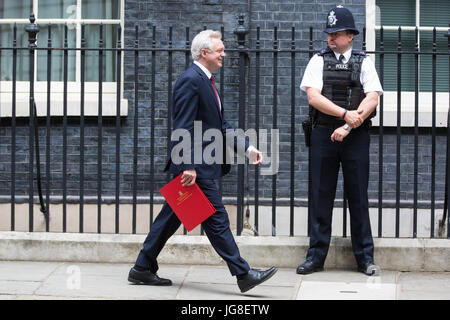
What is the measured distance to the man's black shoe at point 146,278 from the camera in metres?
6.50

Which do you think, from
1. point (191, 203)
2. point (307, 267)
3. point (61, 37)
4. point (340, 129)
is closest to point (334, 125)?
point (340, 129)

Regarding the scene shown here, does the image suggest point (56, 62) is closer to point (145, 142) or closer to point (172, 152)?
point (145, 142)

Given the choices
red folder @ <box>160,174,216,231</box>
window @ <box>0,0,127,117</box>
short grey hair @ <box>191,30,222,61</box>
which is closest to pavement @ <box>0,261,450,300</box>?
red folder @ <box>160,174,216,231</box>

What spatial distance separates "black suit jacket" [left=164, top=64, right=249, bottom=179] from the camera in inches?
240

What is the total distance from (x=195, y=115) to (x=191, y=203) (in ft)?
1.88

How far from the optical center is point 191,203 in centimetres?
616

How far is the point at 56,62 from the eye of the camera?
30.5 feet

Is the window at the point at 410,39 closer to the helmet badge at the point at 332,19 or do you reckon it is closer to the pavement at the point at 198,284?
the helmet badge at the point at 332,19

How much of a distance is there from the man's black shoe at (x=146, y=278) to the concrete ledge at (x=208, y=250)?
0.74 m

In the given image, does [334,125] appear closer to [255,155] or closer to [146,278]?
[255,155]

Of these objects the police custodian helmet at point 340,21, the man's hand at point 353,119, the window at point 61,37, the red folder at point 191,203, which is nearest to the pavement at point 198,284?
the red folder at point 191,203
